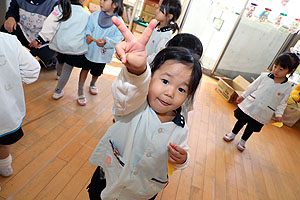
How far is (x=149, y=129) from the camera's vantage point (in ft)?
2.22

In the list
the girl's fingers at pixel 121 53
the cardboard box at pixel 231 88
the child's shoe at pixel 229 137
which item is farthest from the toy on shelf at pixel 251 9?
the girl's fingers at pixel 121 53

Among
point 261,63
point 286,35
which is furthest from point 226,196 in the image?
point 286,35

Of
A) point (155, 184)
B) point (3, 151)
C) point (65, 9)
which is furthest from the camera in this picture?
point (65, 9)

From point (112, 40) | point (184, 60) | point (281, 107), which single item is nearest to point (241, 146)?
point (281, 107)

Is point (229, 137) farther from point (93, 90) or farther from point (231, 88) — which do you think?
point (93, 90)

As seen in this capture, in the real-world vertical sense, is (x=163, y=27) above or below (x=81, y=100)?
above

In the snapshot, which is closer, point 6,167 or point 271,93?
point 6,167

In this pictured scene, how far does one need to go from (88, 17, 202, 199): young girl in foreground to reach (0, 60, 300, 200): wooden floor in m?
0.34

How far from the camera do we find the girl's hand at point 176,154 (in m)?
0.67

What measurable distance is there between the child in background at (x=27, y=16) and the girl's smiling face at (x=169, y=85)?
1.39 metres

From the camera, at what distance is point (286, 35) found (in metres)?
3.87

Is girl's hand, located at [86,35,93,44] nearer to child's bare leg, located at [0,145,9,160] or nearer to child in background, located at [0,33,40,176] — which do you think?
child in background, located at [0,33,40,176]

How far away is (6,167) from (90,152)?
53 cm

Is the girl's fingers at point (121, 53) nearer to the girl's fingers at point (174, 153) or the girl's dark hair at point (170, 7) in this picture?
the girl's fingers at point (174, 153)
